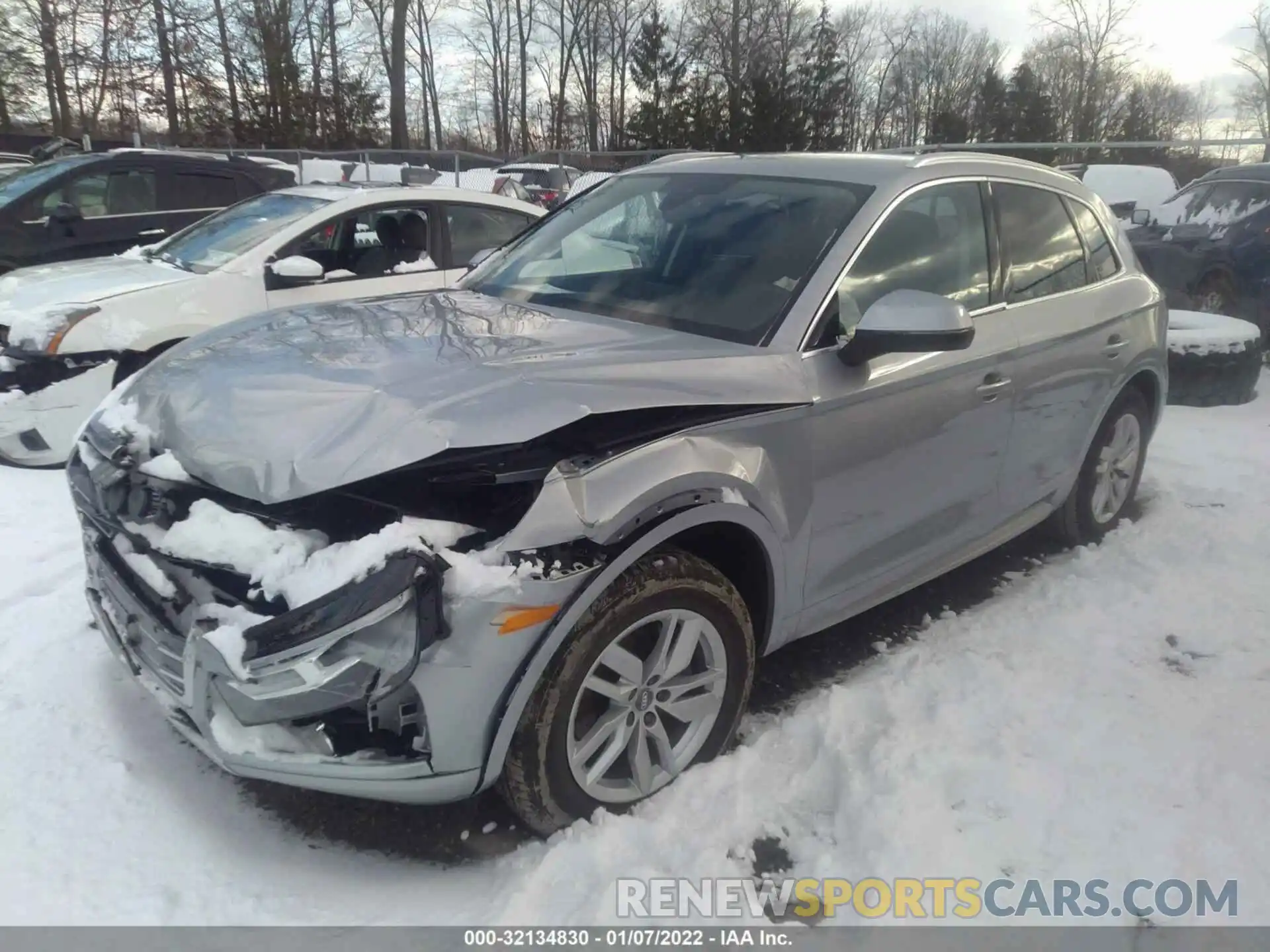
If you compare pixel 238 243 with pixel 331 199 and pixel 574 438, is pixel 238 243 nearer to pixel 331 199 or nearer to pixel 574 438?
pixel 331 199

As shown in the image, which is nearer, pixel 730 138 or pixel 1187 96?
pixel 730 138

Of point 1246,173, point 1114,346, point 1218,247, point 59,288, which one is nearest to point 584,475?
point 1114,346

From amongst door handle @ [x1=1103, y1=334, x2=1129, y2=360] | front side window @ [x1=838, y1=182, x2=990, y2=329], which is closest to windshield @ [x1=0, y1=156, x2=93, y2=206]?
front side window @ [x1=838, y1=182, x2=990, y2=329]

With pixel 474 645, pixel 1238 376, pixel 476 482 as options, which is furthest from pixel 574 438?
pixel 1238 376

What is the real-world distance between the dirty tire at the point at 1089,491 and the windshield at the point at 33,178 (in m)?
8.37

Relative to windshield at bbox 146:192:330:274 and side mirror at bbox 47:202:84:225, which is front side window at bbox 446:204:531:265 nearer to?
windshield at bbox 146:192:330:274

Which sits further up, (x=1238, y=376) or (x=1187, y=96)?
(x=1187, y=96)

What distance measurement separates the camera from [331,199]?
648cm

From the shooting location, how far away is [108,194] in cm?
837

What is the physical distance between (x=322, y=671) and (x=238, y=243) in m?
4.93

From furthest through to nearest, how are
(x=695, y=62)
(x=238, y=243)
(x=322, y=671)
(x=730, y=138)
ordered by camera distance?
(x=695, y=62) → (x=730, y=138) → (x=238, y=243) → (x=322, y=671)

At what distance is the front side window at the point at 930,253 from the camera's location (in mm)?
3154

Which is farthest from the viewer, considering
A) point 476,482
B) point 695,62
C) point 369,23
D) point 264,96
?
point 695,62

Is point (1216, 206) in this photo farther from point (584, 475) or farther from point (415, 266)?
point (584, 475)
